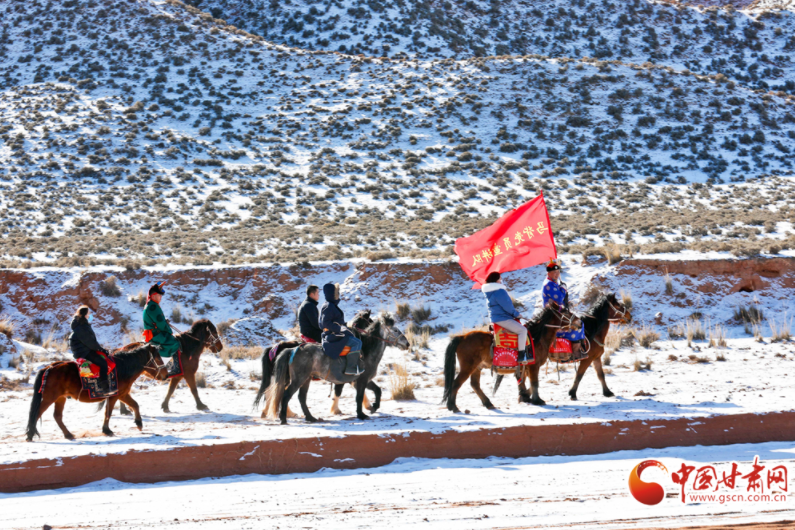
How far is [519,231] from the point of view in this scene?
38.5 ft

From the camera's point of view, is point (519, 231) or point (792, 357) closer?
point (519, 231)

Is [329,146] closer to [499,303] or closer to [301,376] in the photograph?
[499,303]

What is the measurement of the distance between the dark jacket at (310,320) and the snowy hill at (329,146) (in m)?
12.2

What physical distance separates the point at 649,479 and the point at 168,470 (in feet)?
19.0

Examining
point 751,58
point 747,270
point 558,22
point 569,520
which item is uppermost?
point 558,22

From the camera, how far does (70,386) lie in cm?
966

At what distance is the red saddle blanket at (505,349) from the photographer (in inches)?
408

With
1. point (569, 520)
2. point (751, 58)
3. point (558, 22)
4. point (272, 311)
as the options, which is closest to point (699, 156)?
point (751, 58)

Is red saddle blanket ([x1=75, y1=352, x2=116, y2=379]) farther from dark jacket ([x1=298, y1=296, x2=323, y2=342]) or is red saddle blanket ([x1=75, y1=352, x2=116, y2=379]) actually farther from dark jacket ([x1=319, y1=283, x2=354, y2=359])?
dark jacket ([x1=319, y1=283, x2=354, y2=359])

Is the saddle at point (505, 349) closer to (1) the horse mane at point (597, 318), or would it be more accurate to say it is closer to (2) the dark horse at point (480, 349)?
(2) the dark horse at point (480, 349)

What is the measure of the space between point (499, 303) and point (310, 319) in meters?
3.20

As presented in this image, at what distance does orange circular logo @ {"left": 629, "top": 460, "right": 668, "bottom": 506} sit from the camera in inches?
259

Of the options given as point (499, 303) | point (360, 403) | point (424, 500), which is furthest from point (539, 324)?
point (424, 500)

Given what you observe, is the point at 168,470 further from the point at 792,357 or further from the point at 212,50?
the point at 212,50
